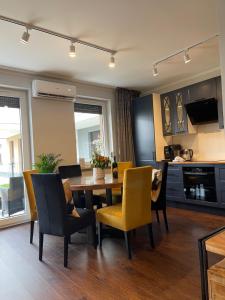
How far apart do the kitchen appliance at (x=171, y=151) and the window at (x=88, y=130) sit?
1359 mm

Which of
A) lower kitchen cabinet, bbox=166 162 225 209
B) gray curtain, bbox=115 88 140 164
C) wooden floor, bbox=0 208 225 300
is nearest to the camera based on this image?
wooden floor, bbox=0 208 225 300

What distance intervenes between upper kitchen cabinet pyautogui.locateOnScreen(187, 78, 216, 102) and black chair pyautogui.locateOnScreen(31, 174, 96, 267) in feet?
10.3

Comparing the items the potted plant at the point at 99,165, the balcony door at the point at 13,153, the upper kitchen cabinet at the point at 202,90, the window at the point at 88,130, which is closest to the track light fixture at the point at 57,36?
the potted plant at the point at 99,165

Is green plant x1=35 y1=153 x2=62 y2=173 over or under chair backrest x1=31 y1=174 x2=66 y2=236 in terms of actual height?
over

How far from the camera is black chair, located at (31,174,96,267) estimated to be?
233 cm

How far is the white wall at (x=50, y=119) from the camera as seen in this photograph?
3.92 meters

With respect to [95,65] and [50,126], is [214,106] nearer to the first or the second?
[95,65]

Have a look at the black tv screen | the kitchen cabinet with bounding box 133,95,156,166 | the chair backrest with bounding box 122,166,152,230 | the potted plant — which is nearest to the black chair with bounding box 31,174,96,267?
the chair backrest with bounding box 122,166,152,230

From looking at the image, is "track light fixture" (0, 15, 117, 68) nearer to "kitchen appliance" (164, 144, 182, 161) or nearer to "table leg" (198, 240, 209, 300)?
"kitchen appliance" (164, 144, 182, 161)

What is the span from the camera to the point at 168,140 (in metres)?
5.12

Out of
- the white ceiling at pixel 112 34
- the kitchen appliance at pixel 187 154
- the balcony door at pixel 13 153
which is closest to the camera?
the white ceiling at pixel 112 34

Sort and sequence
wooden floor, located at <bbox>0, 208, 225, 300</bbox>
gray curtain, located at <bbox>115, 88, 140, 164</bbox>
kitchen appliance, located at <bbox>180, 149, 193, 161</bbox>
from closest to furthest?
wooden floor, located at <bbox>0, 208, 225, 300</bbox>, kitchen appliance, located at <bbox>180, 149, 193, 161</bbox>, gray curtain, located at <bbox>115, 88, 140, 164</bbox>

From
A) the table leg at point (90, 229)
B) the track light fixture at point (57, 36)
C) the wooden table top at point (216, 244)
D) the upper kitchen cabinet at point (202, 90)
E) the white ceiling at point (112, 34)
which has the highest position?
the white ceiling at point (112, 34)

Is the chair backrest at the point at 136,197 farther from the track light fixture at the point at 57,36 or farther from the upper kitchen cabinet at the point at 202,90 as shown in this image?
the upper kitchen cabinet at the point at 202,90
